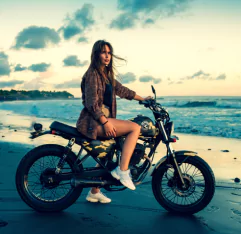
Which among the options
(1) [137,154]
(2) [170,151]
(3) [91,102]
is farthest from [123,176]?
(3) [91,102]

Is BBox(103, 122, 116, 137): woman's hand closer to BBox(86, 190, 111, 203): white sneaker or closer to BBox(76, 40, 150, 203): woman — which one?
BBox(76, 40, 150, 203): woman

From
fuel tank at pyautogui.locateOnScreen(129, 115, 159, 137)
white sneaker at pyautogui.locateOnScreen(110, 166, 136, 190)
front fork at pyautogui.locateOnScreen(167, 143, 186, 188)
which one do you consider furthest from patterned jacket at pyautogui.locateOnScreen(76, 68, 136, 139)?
front fork at pyautogui.locateOnScreen(167, 143, 186, 188)

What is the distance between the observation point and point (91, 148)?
3941mm

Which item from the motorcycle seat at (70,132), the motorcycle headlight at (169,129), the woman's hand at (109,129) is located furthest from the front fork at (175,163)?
the motorcycle seat at (70,132)

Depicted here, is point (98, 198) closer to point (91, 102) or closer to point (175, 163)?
point (175, 163)

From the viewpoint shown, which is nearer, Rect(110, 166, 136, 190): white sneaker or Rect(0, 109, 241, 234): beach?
Rect(0, 109, 241, 234): beach

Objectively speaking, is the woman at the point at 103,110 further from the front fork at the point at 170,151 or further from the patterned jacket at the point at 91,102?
the front fork at the point at 170,151

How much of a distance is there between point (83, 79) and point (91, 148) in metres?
0.85

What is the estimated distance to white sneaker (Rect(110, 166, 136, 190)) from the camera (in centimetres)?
381

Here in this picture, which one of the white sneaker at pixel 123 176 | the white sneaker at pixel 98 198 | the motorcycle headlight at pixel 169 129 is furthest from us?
the white sneaker at pixel 98 198

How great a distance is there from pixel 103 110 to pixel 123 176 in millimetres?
827

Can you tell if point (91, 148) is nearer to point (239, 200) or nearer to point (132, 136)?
point (132, 136)

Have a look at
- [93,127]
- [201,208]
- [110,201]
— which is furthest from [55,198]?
[201,208]

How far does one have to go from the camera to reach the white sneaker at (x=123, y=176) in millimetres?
3807
